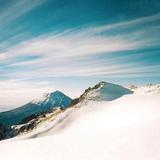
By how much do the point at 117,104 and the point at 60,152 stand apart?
44.6 meters

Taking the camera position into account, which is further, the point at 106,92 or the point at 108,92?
the point at 108,92

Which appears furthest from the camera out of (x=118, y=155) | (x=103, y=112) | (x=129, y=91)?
(x=129, y=91)

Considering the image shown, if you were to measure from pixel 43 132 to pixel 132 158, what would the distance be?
4800 centimetres

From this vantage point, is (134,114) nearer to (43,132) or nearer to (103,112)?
(103,112)

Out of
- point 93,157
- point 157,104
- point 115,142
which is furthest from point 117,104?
point 93,157

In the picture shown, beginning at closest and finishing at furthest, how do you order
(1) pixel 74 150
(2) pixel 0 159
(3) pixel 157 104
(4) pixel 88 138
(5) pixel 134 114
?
1. (1) pixel 74 150
2. (2) pixel 0 159
3. (4) pixel 88 138
4. (5) pixel 134 114
5. (3) pixel 157 104

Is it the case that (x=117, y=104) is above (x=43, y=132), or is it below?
above

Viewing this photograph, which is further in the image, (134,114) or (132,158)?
(134,114)

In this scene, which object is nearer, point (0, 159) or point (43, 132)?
point (0, 159)

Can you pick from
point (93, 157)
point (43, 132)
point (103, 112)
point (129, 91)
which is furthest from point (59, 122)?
point (93, 157)

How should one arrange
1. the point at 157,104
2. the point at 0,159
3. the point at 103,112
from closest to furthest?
the point at 0,159 < the point at 157,104 < the point at 103,112

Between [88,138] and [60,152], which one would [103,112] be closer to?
[88,138]

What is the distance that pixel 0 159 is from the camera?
122ft

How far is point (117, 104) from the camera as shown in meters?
77.1
